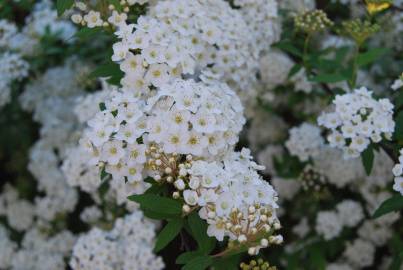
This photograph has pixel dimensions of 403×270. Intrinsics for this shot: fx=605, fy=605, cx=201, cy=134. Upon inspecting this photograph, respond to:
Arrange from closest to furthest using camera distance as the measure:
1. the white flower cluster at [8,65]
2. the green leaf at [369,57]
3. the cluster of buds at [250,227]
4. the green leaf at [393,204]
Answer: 1. the cluster of buds at [250,227]
2. the green leaf at [393,204]
3. the green leaf at [369,57]
4. the white flower cluster at [8,65]

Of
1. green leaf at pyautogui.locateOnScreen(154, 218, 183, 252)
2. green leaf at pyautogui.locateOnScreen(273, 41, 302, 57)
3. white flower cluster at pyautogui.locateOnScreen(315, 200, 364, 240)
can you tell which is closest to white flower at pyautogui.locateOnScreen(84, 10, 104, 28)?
green leaf at pyautogui.locateOnScreen(154, 218, 183, 252)

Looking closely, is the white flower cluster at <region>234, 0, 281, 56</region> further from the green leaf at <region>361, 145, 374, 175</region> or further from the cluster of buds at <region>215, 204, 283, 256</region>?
the cluster of buds at <region>215, 204, 283, 256</region>

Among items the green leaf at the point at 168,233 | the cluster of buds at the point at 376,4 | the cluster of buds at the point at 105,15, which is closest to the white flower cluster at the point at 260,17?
the cluster of buds at the point at 376,4

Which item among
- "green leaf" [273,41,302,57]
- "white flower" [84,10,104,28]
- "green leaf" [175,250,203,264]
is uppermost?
"white flower" [84,10,104,28]

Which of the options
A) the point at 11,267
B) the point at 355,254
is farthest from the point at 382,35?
the point at 11,267

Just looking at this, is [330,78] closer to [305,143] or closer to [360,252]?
[305,143]

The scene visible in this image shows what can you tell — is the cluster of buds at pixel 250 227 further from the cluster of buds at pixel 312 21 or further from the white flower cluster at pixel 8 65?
the white flower cluster at pixel 8 65
